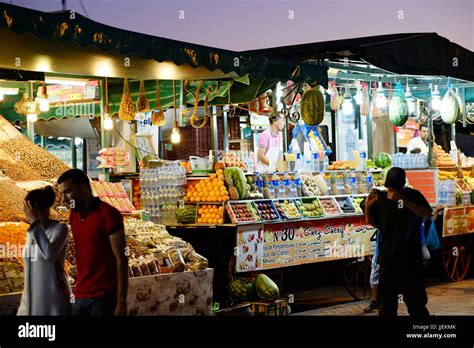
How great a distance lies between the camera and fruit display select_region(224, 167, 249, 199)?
1123cm

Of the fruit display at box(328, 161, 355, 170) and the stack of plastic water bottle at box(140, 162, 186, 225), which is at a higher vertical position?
the fruit display at box(328, 161, 355, 170)

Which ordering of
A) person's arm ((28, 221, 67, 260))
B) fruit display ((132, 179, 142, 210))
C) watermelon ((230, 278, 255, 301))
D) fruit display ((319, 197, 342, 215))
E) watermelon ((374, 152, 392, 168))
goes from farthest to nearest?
watermelon ((374, 152, 392, 168)) < fruit display ((132, 179, 142, 210)) < fruit display ((319, 197, 342, 215)) < watermelon ((230, 278, 255, 301)) < person's arm ((28, 221, 67, 260))

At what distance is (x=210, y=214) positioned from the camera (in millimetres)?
11070

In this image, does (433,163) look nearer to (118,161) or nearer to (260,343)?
(118,161)

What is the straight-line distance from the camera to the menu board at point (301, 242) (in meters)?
10.9

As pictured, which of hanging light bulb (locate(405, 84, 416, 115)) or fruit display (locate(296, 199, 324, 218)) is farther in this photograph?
hanging light bulb (locate(405, 84, 416, 115))

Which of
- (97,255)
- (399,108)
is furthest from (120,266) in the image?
(399,108)

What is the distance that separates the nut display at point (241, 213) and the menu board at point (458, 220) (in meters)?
4.44

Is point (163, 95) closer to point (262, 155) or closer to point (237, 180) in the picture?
point (262, 155)

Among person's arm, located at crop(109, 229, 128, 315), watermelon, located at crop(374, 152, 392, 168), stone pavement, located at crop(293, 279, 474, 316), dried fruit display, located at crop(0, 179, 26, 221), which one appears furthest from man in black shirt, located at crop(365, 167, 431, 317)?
watermelon, located at crop(374, 152, 392, 168)

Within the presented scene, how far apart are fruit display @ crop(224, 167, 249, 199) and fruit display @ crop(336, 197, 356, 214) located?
2.04m

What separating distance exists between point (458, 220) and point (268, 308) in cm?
571

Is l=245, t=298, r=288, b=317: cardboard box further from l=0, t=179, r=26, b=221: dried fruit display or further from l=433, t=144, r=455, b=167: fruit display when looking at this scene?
l=433, t=144, r=455, b=167: fruit display

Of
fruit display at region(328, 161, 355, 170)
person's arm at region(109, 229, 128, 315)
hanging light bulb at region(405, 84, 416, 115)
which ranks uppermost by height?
hanging light bulb at region(405, 84, 416, 115)
